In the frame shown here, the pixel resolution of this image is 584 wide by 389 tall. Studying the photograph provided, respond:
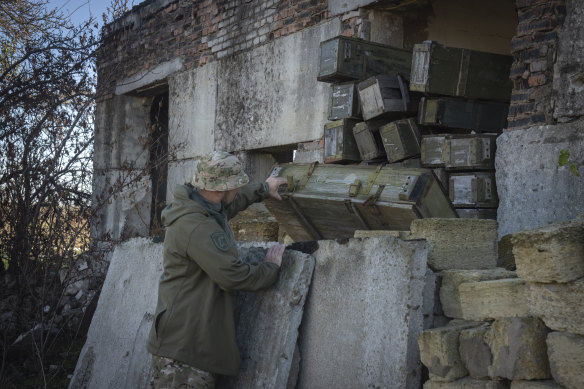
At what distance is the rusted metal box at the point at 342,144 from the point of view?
634 cm

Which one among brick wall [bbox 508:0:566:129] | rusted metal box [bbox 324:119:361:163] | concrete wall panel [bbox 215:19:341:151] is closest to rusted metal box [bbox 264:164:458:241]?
rusted metal box [bbox 324:119:361:163]

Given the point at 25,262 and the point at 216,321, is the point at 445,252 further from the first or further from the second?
the point at 25,262

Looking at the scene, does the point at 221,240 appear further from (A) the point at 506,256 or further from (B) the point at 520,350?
(A) the point at 506,256

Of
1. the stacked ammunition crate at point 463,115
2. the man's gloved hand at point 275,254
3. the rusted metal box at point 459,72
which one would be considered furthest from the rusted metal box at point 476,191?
the man's gloved hand at point 275,254

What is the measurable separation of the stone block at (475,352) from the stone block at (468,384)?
3cm

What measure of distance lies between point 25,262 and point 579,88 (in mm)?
5211

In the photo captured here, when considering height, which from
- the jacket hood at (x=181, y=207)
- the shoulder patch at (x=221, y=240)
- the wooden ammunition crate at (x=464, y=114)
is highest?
the wooden ammunition crate at (x=464, y=114)

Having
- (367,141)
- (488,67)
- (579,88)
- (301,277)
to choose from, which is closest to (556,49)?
(579,88)

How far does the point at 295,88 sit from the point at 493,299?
484cm

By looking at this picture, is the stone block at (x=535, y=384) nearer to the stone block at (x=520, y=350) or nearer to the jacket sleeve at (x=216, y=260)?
the stone block at (x=520, y=350)

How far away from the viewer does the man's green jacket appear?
328 centimetres

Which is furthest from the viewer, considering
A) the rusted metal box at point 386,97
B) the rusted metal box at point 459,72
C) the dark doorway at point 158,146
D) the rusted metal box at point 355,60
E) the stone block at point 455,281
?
the dark doorway at point 158,146

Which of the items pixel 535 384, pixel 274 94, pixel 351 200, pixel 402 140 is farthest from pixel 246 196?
pixel 274 94

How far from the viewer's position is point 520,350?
9.08 feet
